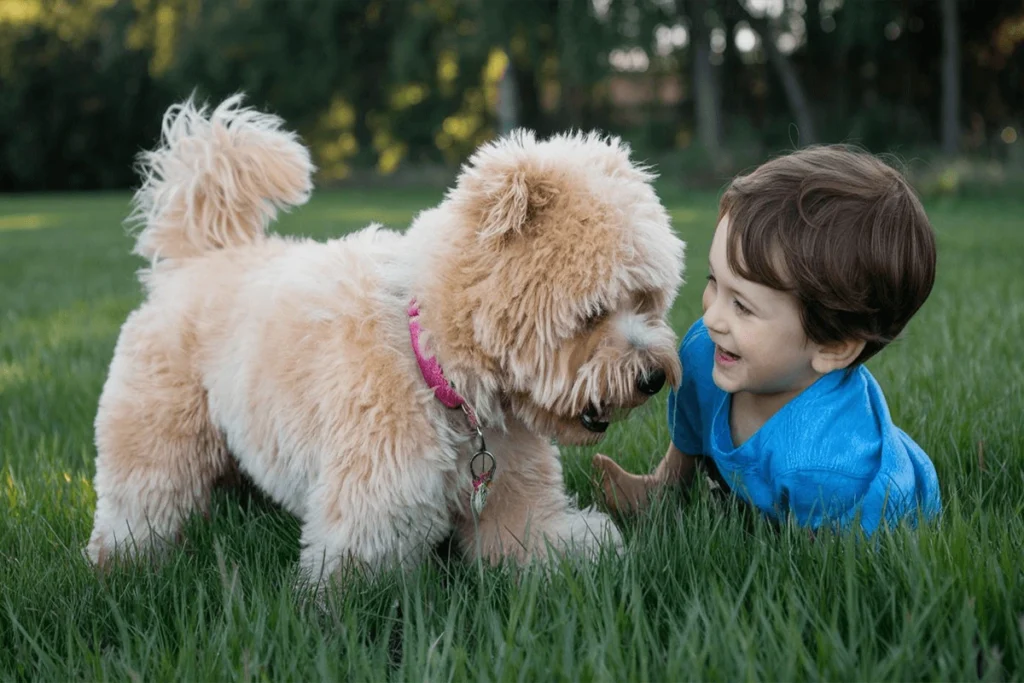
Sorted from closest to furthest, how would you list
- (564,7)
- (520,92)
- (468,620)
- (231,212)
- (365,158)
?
1. (468,620)
2. (231,212)
3. (564,7)
4. (520,92)
5. (365,158)

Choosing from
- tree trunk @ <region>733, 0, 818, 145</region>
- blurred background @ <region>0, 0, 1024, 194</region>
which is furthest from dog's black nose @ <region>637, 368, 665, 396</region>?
tree trunk @ <region>733, 0, 818, 145</region>

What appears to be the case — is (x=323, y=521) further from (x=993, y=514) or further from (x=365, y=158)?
(x=365, y=158)

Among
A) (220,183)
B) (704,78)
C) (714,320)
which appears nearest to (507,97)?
(704,78)

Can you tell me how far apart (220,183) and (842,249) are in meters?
2.34

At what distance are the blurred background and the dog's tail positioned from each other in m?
17.8

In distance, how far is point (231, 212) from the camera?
12.4 feet

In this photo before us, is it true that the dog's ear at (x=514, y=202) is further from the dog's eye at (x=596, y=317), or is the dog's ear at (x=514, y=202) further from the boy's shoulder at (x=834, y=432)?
the boy's shoulder at (x=834, y=432)

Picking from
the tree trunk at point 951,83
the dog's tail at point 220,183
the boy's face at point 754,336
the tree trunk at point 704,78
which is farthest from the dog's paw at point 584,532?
the tree trunk at point 704,78

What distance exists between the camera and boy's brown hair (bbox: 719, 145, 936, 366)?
282 centimetres

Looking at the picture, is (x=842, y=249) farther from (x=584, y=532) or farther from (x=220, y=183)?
(x=220, y=183)

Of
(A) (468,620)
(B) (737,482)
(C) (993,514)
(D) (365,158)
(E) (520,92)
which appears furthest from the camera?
(D) (365,158)

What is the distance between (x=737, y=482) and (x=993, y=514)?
0.75 metres

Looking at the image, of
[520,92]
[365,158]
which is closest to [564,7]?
[520,92]

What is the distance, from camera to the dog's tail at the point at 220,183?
3771 mm
